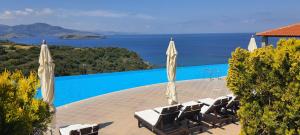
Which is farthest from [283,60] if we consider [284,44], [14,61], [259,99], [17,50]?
[17,50]

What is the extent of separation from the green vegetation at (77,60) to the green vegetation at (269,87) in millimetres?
18613

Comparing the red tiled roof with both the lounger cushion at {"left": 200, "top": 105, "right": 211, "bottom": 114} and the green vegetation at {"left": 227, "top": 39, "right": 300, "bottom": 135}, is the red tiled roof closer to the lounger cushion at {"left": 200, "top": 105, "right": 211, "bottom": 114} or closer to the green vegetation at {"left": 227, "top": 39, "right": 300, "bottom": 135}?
the lounger cushion at {"left": 200, "top": 105, "right": 211, "bottom": 114}

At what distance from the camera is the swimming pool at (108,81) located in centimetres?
1377

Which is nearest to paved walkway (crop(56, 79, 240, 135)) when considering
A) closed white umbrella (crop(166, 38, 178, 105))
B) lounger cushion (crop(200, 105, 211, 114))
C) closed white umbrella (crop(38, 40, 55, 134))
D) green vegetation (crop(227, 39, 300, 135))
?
lounger cushion (crop(200, 105, 211, 114))

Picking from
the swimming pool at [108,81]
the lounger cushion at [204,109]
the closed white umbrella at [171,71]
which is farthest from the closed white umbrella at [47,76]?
the swimming pool at [108,81]

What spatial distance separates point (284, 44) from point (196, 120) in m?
3.71

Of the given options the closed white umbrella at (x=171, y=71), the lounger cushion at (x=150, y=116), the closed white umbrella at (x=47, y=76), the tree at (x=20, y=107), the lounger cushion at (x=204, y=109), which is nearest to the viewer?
the tree at (x=20, y=107)

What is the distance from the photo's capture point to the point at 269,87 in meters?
4.92

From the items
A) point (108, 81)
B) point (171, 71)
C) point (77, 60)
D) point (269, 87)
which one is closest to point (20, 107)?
point (269, 87)

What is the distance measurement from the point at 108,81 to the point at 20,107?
12466 millimetres

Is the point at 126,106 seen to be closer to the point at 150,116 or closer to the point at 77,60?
the point at 150,116

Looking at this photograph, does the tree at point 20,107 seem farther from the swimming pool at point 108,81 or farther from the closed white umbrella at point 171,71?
the swimming pool at point 108,81

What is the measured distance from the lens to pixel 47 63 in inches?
285

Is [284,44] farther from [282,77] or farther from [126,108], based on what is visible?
[126,108]
